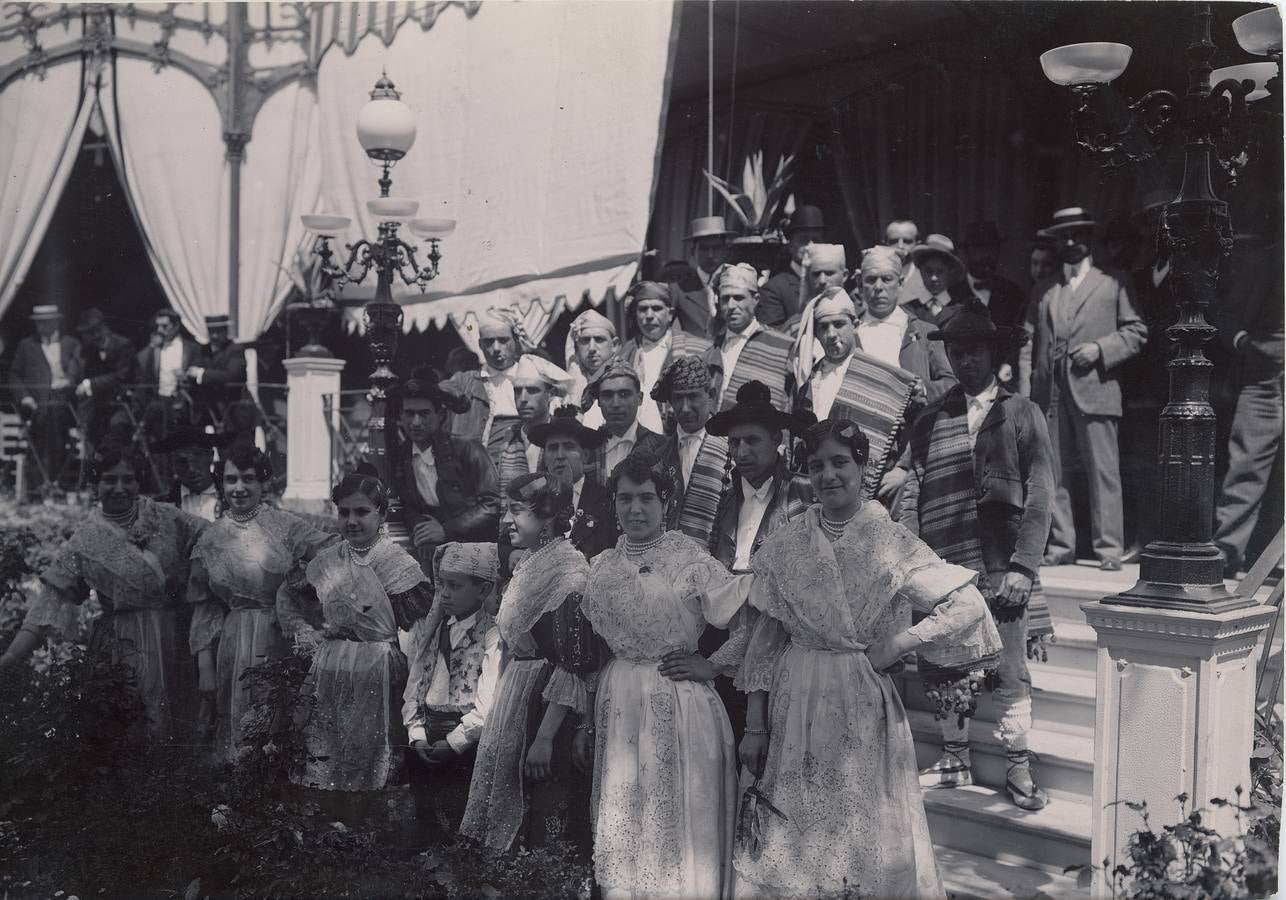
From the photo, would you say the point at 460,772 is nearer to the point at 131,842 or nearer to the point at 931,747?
the point at 131,842

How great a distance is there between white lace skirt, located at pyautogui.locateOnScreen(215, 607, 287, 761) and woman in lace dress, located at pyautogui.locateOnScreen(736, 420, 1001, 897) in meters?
2.67

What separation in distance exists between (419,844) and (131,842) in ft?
→ 4.06

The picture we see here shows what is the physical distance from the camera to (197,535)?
5785mm

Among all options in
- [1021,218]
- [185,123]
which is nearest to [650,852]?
[1021,218]

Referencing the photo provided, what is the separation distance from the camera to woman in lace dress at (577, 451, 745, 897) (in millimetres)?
3863

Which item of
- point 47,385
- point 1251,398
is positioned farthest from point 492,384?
point 47,385

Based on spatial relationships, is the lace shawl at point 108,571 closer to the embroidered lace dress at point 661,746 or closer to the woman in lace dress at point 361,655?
the woman in lace dress at point 361,655

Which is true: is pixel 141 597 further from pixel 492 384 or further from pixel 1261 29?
pixel 1261 29

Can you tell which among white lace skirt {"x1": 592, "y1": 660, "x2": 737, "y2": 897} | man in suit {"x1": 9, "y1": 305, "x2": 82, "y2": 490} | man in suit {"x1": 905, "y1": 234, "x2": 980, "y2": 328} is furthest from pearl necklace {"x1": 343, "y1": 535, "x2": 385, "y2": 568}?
man in suit {"x1": 9, "y1": 305, "x2": 82, "y2": 490}

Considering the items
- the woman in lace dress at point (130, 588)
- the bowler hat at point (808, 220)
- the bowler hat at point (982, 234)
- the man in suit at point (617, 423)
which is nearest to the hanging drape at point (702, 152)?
the bowler hat at point (808, 220)

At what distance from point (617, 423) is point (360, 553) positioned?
4.10 feet

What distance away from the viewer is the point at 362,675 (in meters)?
4.99

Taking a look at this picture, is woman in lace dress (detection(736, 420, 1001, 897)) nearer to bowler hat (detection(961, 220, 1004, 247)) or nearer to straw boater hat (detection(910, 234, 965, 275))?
straw boater hat (detection(910, 234, 965, 275))

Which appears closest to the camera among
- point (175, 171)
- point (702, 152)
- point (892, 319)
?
point (892, 319)
